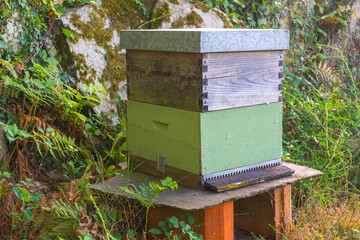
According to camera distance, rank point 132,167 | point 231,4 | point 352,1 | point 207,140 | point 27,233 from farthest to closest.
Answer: point 352,1 < point 231,4 < point 132,167 < point 27,233 < point 207,140

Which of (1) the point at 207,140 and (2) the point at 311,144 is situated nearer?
(1) the point at 207,140

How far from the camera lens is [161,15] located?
4652 millimetres

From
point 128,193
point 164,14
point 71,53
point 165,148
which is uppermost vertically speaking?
point 164,14

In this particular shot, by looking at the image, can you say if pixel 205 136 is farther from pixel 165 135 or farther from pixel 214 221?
pixel 214 221

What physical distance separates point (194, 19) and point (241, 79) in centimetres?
219

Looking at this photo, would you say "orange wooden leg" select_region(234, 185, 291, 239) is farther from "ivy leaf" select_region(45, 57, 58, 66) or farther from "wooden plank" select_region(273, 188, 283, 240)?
"ivy leaf" select_region(45, 57, 58, 66)

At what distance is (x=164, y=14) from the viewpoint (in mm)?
4660

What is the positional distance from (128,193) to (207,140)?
58 cm

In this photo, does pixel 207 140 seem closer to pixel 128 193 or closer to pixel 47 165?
pixel 128 193

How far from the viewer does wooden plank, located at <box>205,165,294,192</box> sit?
263 centimetres

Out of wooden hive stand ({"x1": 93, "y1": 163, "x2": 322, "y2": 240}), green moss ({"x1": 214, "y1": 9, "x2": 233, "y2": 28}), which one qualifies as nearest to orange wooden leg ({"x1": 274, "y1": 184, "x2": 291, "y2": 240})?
wooden hive stand ({"x1": 93, "y1": 163, "x2": 322, "y2": 240})

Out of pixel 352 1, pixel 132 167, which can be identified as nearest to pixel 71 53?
pixel 132 167

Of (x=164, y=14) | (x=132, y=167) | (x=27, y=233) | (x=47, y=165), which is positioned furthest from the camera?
(x=164, y=14)

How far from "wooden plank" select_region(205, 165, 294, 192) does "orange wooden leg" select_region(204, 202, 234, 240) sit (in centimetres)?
12
